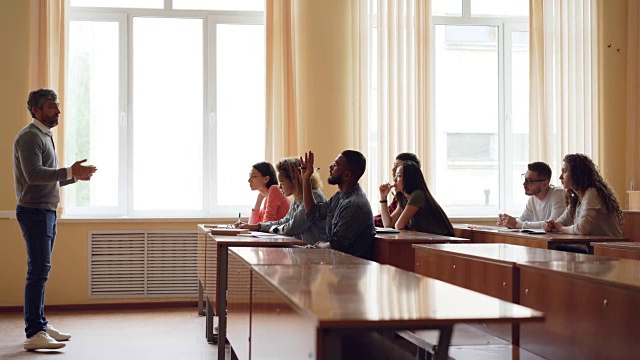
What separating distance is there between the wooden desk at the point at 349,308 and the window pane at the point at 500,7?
5288 millimetres

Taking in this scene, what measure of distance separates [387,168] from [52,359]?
342cm

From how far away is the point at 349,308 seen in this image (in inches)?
71.4

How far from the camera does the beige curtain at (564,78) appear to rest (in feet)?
23.9

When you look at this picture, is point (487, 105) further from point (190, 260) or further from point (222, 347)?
point (222, 347)

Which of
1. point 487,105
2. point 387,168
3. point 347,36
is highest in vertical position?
point 347,36

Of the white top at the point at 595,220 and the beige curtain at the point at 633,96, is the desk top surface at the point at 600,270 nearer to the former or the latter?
the white top at the point at 595,220

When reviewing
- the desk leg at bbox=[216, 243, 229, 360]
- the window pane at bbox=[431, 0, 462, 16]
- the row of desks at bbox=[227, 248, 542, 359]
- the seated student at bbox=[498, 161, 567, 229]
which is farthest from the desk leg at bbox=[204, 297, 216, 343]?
the window pane at bbox=[431, 0, 462, 16]

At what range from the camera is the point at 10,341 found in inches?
200

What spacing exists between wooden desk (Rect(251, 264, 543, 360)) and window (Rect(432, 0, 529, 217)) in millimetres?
4893

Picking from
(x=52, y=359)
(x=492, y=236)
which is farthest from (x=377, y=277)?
(x=492, y=236)

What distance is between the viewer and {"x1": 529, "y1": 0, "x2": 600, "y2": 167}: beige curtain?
23.9 ft

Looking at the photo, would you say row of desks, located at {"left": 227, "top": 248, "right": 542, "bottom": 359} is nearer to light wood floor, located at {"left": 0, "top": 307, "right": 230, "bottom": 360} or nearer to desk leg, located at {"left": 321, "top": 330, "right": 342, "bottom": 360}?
desk leg, located at {"left": 321, "top": 330, "right": 342, "bottom": 360}

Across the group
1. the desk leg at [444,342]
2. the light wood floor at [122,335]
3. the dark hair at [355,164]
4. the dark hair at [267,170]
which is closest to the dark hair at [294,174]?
the dark hair at [267,170]

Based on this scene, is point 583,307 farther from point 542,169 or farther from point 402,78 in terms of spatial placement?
point 402,78
